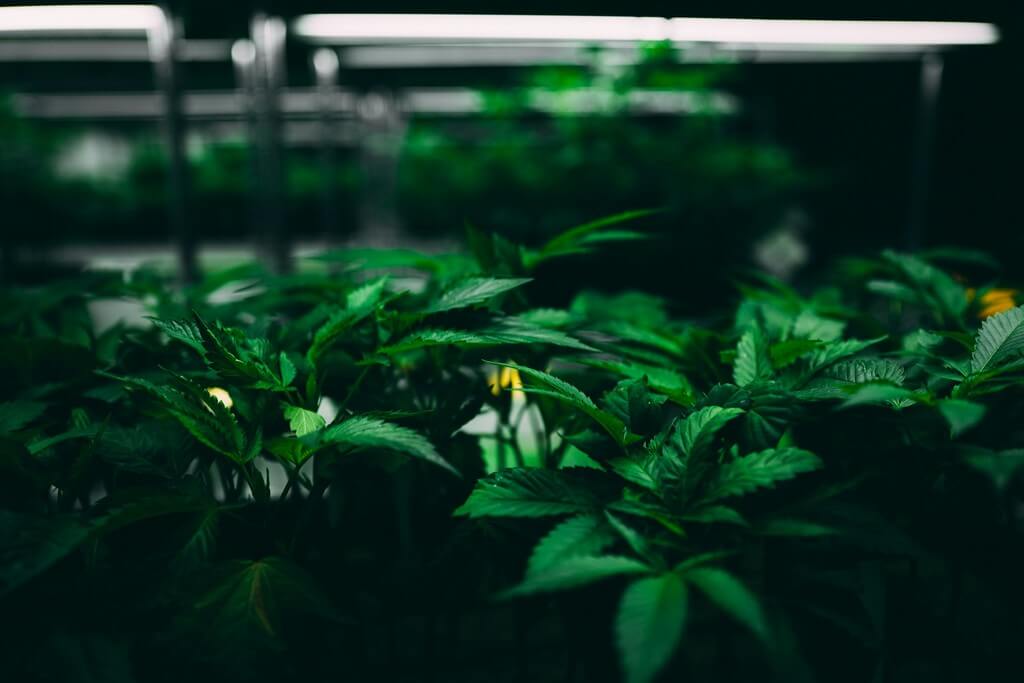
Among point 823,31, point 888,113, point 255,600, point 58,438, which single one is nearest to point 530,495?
point 255,600

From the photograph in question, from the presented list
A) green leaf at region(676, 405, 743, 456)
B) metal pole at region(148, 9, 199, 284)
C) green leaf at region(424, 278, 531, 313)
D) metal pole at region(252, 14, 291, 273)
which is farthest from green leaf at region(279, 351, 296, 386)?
metal pole at region(148, 9, 199, 284)

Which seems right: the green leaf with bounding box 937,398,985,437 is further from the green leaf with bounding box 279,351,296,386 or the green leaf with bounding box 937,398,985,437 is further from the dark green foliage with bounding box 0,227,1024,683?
the green leaf with bounding box 279,351,296,386

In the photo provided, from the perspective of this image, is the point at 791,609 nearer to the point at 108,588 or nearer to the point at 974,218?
the point at 108,588

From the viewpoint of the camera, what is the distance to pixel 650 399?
75 cm

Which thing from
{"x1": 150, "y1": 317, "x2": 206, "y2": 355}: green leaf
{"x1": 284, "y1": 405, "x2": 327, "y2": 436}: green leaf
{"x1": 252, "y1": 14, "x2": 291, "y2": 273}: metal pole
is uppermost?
{"x1": 252, "y1": 14, "x2": 291, "y2": 273}: metal pole

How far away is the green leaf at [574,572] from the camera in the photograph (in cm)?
50

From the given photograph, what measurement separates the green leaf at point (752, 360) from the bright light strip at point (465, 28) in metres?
1.03

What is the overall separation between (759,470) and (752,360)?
0.23m

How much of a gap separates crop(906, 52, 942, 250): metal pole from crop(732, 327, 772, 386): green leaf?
9.77 ft

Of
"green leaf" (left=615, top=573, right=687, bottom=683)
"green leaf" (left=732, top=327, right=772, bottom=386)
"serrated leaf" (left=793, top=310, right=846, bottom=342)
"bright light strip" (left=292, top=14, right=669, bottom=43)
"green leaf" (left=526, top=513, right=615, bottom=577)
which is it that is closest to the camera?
"green leaf" (left=615, top=573, right=687, bottom=683)

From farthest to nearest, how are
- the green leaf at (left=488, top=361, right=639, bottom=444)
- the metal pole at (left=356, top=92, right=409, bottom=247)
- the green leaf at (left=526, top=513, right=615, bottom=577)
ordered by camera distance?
1. the metal pole at (left=356, top=92, right=409, bottom=247)
2. the green leaf at (left=488, top=361, right=639, bottom=444)
3. the green leaf at (left=526, top=513, right=615, bottom=577)

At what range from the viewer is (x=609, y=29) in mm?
1896

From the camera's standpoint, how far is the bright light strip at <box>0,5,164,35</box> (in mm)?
1662

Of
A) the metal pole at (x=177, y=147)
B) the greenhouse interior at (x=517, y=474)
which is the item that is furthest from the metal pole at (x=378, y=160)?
the greenhouse interior at (x=517, y=474)
